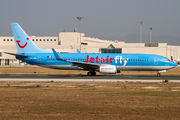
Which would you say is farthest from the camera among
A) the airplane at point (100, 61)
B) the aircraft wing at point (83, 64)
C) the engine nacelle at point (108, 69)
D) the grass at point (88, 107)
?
the airplane at point (100, 61)

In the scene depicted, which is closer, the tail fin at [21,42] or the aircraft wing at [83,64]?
the aircraft wing at [83,64]

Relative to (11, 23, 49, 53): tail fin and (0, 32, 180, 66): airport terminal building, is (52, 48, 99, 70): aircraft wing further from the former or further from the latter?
(0, 32, 180, 66): airport terminal building

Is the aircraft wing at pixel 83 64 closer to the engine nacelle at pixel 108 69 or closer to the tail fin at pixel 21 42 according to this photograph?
the engine nacelle at pixel 108 69

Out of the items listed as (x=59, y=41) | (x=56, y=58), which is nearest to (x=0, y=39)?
(x=59, y=41)

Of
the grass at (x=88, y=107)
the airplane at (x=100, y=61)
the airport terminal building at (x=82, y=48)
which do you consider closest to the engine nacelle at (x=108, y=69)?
the airplane at (x=100, y=61)

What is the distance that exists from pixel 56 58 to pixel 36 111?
88.6ft

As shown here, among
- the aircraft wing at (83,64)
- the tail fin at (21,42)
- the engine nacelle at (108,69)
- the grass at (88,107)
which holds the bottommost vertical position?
the grass at (88,107)

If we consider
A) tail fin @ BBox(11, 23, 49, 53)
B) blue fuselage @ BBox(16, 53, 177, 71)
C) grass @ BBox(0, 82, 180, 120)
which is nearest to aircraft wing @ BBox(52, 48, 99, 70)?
blue fuselage @ BBox(16, 53, 177, 71)

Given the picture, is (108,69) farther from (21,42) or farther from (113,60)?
(21,42)

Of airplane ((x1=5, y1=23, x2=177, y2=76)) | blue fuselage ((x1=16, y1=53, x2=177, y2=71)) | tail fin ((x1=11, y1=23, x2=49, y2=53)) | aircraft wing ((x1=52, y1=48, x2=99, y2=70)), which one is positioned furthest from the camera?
tail fin ((x1=11, y1=23, x2=49, y2=53))

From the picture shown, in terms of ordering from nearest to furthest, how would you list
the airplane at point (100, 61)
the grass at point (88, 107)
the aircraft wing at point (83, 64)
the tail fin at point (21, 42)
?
the grass at point (88, 107)
the aircraft wing at point (83, 64)
the airplane at point (100, 61)
the tail fin at point (21, 42)

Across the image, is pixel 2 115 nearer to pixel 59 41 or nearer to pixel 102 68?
pixel 102 68

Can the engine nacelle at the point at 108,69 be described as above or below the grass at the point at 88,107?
above

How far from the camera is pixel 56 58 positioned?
40344mm
